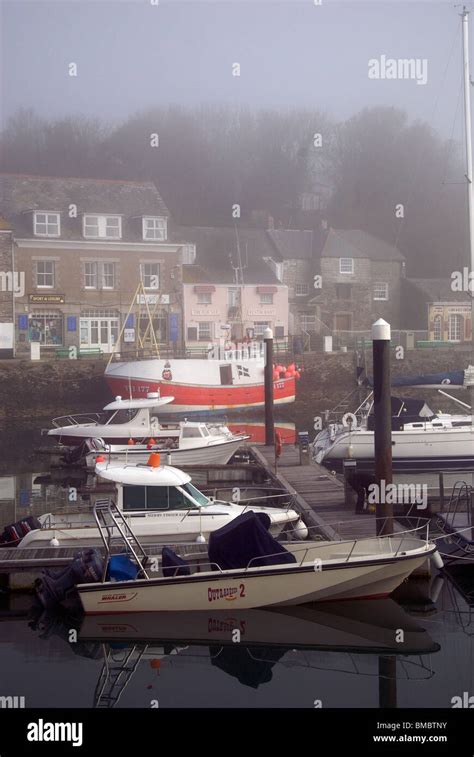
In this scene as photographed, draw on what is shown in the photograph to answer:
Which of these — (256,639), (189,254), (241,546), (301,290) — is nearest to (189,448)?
(241,546)

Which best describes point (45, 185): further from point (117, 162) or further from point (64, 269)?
point (117, 162)

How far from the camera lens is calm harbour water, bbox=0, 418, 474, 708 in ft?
33.2

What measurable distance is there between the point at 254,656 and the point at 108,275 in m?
39.0

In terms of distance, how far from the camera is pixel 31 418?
129ft

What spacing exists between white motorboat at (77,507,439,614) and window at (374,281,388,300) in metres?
48.8

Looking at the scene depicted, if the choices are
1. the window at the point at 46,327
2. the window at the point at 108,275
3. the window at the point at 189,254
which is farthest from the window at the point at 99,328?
the window at the point at 189,254

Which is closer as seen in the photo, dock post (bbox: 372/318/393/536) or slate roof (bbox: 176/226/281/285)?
dock post (bbox: 372/318/393/536)

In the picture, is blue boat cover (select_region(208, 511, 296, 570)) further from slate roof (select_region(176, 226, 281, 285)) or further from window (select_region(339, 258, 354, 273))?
window (select_region(339, 258, 354, 273))

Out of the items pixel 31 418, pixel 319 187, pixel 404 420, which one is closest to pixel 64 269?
pixel 31 418

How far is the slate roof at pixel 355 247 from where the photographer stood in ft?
194

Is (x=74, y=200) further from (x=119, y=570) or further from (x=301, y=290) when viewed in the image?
(x=119, y=570)

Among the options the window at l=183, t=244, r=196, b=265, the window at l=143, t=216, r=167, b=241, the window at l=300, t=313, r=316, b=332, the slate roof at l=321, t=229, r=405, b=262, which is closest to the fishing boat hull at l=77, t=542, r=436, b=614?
the window at l=143, t=216, r=167, b=241

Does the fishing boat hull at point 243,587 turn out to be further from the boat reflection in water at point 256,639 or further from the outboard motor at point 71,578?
the outboard motor at point 71,578

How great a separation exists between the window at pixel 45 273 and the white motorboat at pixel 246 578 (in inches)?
1435
